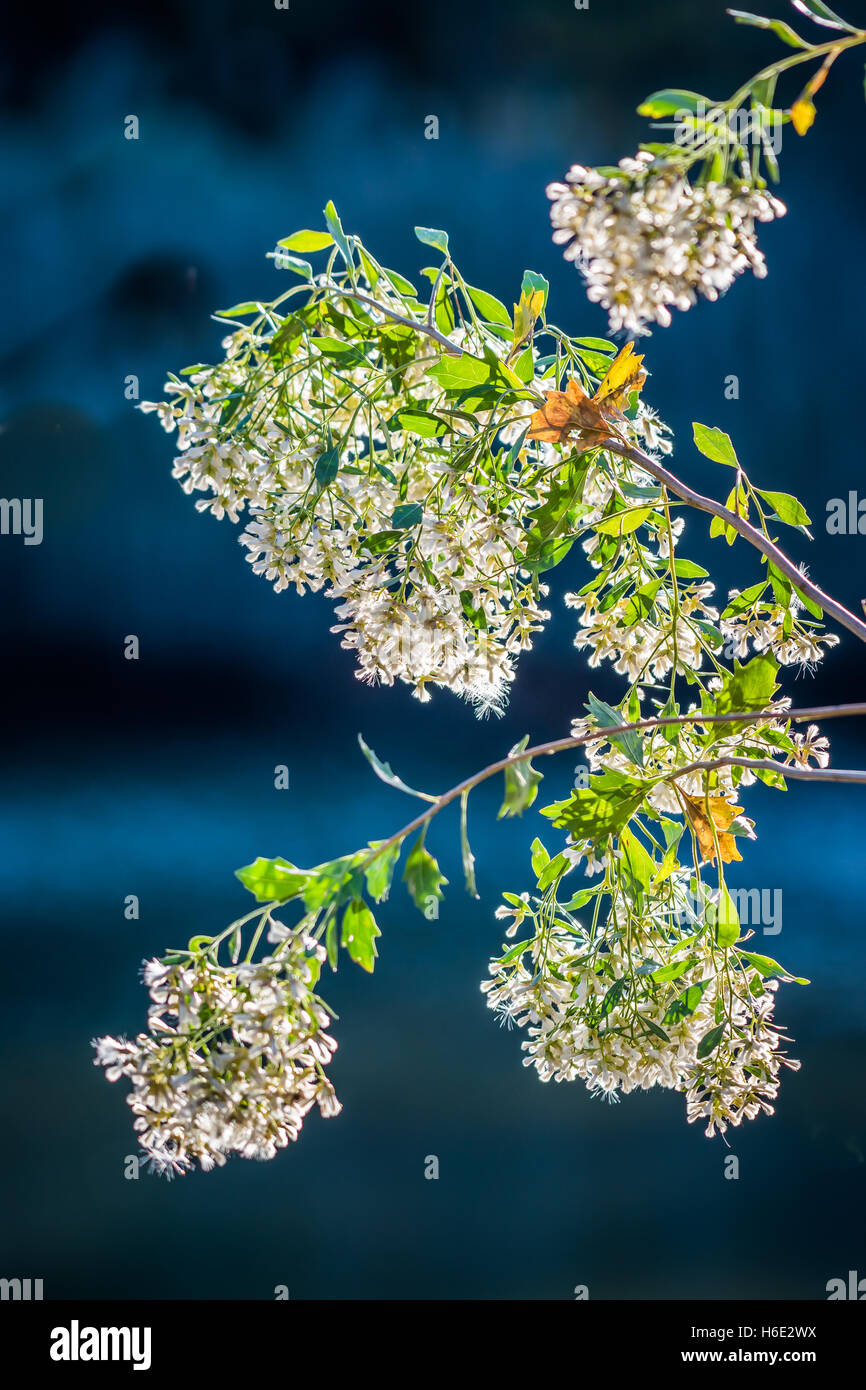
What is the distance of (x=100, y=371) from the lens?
2.24m

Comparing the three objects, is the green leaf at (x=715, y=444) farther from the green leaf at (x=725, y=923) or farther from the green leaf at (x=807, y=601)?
the green leaf at (x=725, y=923)

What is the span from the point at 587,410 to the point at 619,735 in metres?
0.24

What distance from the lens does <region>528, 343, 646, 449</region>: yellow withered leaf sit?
0.74 m

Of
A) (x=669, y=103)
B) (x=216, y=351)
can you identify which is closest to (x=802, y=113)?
(x=669, y=103)

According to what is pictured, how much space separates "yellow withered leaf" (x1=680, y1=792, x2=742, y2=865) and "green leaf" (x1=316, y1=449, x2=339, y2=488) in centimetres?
36

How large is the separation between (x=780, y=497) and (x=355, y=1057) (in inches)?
56.5

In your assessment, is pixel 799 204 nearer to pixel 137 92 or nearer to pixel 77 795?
pixel 137 92

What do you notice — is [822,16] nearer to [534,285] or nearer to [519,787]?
[534,285]

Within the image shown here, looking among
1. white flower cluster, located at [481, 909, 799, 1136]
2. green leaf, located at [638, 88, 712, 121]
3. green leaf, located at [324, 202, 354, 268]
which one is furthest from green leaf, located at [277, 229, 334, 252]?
white flower cluster, located at [481, 909, 799, 1136]

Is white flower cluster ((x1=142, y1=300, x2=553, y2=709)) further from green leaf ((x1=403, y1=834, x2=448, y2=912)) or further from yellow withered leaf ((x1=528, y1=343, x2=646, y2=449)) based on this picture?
green leaf ((x1=403, y1=834, x2=448, y2=912))

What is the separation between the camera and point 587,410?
0.75m
